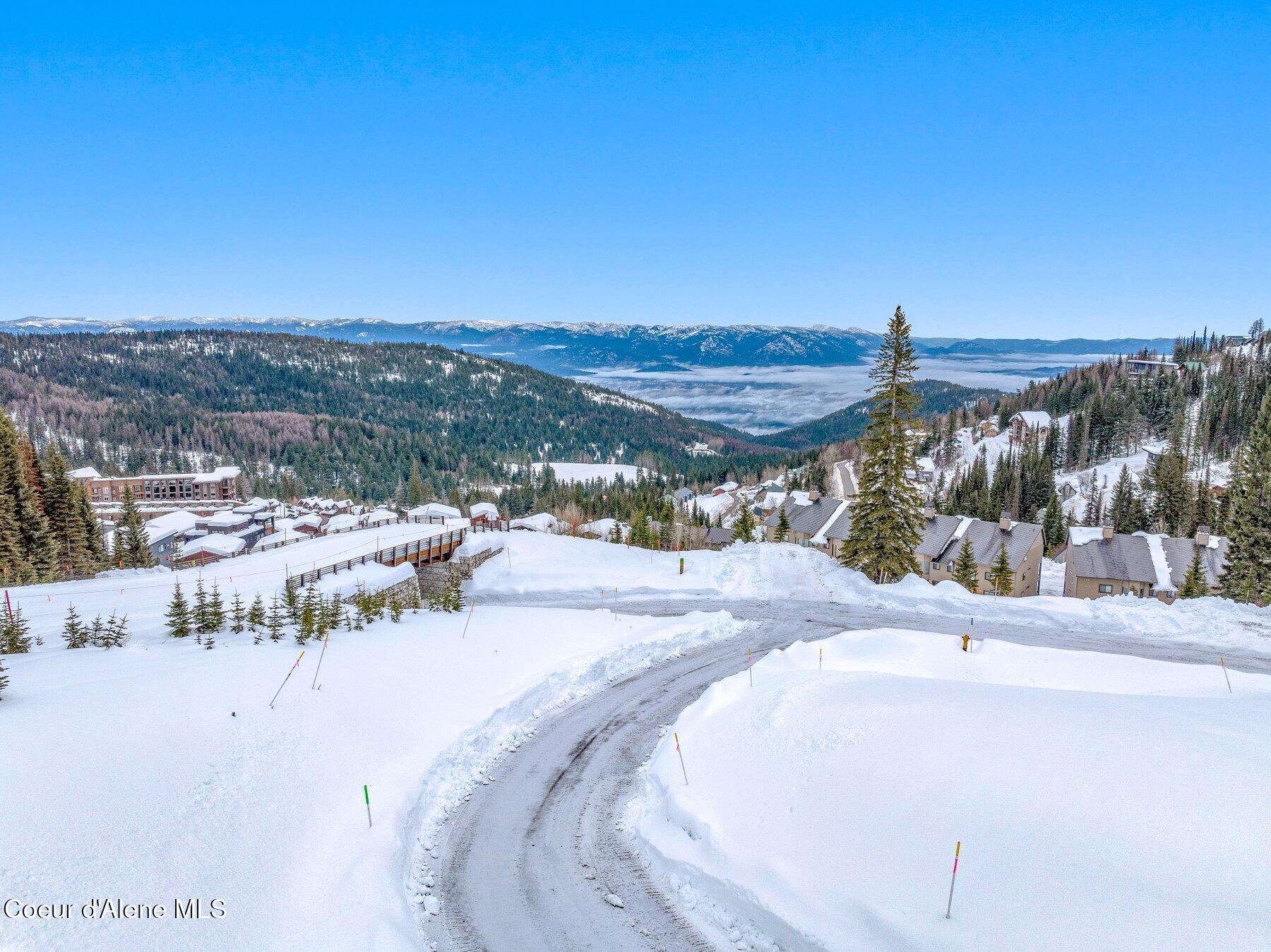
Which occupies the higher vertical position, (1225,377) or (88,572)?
(1225,377)

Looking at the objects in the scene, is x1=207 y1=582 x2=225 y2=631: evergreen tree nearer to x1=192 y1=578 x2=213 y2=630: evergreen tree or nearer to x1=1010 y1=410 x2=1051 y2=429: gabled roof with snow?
x1=192 y1=578 x2=213 y2=630: evergreen tree

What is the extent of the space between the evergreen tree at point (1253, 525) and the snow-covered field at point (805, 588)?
1093 cm

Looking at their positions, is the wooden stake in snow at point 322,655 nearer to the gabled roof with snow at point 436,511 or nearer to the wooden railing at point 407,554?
the wooden railing at point 407,554

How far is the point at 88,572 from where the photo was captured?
3734 cm

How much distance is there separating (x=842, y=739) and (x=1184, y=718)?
5.57 m

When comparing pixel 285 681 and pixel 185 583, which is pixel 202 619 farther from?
pixel 185 583

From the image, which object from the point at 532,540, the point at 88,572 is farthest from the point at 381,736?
the point at 88,572

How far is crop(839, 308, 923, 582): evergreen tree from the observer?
2994cm

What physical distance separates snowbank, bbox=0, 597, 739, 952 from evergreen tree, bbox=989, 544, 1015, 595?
4332 centimetres

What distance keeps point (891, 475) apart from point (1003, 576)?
86.8ft

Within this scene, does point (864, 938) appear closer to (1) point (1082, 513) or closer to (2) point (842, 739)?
(2) point (842, 739)

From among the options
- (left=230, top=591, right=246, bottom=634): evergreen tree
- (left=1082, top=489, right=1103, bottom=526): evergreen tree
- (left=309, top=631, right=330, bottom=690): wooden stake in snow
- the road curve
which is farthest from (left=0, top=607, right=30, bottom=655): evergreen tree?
(left=1082, top=489, right=1103, bottom=526): evergreen tree

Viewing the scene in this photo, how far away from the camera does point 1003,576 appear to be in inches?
1925

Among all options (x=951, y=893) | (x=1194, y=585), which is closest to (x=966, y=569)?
(x=1194, y=585)
